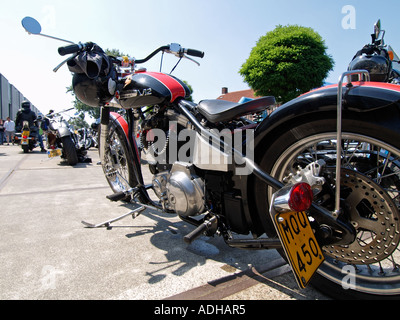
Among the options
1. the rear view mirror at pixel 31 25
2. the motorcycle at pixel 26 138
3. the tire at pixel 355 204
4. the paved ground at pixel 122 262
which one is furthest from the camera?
the motorcycle at pixel 26 138

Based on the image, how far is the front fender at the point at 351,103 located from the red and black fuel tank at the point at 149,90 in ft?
3.16

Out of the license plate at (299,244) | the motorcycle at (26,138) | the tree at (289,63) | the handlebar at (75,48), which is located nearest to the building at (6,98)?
the motorcycle at (26,138)

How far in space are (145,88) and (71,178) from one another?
347 cm

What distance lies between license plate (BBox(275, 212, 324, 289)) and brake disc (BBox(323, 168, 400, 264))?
0.71 ft

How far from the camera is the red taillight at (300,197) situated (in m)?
1.11

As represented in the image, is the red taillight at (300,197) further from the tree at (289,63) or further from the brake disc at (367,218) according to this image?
the tree at (289,63)

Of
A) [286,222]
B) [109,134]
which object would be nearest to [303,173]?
[286,222]

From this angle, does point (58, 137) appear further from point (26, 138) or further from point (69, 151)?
point (26, 138)

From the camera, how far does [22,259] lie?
1.88m

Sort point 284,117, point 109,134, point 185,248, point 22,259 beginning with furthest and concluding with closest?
point 109,134, point 185,248, point 22,259, point 284,117

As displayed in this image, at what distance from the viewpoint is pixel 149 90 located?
2.08 m

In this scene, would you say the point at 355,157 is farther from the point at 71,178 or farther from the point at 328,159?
the point at 71,178

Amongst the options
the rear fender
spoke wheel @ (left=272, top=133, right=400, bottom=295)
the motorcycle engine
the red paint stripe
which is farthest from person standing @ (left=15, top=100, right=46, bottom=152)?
spoke wheel @ (left=272, top=133, right=400, bottom=295)

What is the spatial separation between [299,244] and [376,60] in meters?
2.60
